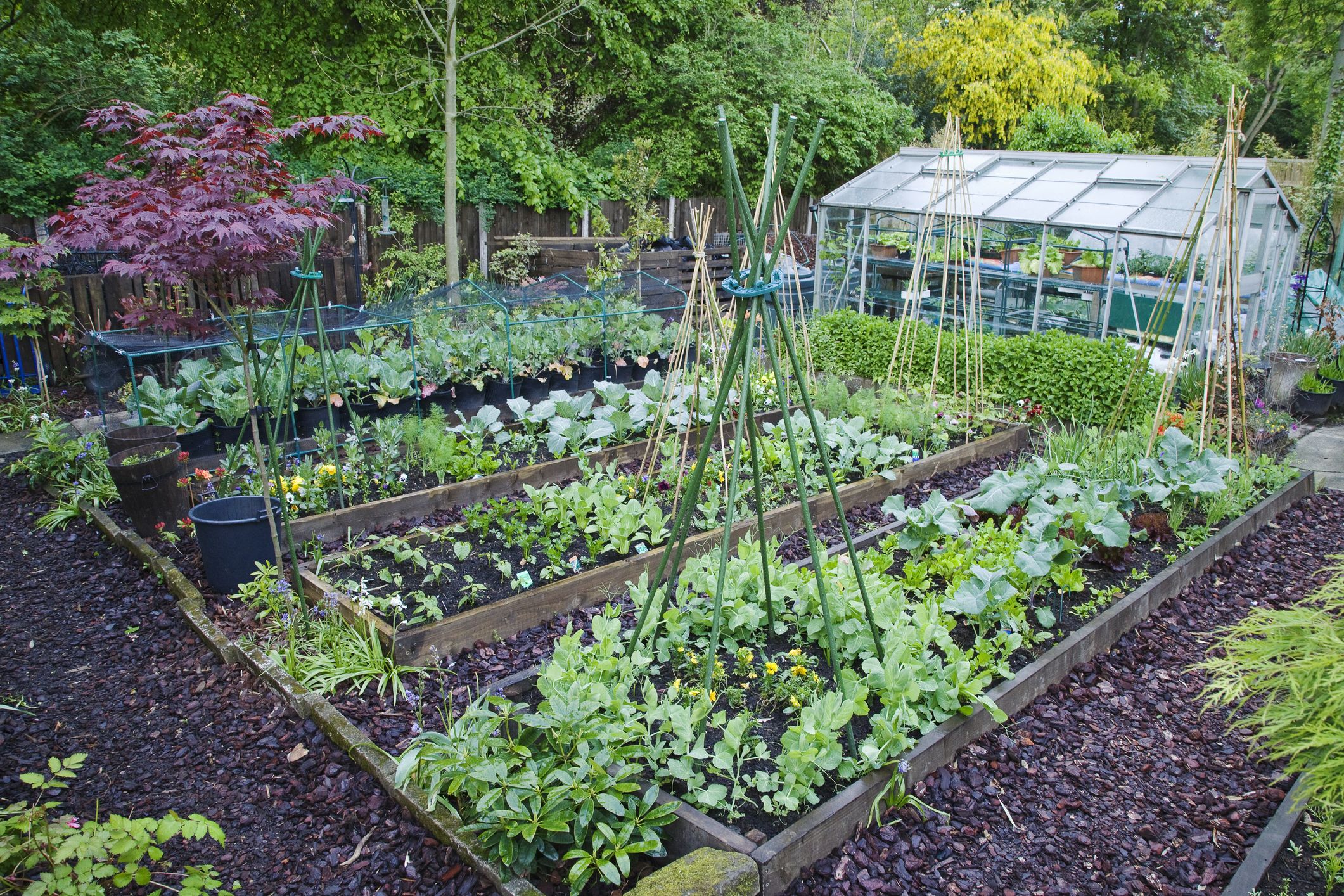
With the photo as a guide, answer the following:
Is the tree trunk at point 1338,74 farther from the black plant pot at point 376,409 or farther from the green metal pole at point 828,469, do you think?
the green metal pole at point 828,469

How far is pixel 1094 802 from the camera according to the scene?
300cm

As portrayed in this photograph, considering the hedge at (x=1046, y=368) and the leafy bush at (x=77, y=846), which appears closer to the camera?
the leafy bush at (x=77, y=846)

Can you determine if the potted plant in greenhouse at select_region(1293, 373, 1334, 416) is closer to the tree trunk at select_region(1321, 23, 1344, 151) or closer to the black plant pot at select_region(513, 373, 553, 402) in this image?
the black plant pot at select_region(513, 373, 553, 402)

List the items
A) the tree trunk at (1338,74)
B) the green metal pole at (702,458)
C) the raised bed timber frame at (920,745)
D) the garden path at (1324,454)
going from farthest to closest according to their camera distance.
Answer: the tree trunk at (1338,74), the garden path at (1324,454), the green metal pole at (702,458), the raised bed timber frame at (920,745)

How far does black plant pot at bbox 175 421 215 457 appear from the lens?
5.66 m

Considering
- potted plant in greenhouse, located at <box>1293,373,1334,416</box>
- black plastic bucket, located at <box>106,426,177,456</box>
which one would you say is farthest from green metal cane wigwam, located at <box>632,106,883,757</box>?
potted plant in greenhouse, located at <box>1293,373,1334,416</box>

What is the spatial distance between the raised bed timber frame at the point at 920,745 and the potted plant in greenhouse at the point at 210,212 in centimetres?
211

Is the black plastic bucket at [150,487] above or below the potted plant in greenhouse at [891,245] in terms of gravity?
below

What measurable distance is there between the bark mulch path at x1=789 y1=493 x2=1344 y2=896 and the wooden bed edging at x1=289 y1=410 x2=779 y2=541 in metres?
2.25

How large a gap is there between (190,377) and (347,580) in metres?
2.59

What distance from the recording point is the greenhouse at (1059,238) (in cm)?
762

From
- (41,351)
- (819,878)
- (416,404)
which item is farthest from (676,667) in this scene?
(41,351)

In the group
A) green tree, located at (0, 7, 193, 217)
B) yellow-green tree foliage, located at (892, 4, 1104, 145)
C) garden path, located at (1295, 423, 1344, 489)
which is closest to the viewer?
garden path, located at (1295, 423, 1344, 489)

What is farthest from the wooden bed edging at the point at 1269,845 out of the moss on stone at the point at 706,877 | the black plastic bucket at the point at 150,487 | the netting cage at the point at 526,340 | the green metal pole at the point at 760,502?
the black plastic bucket at the point at 150,487
